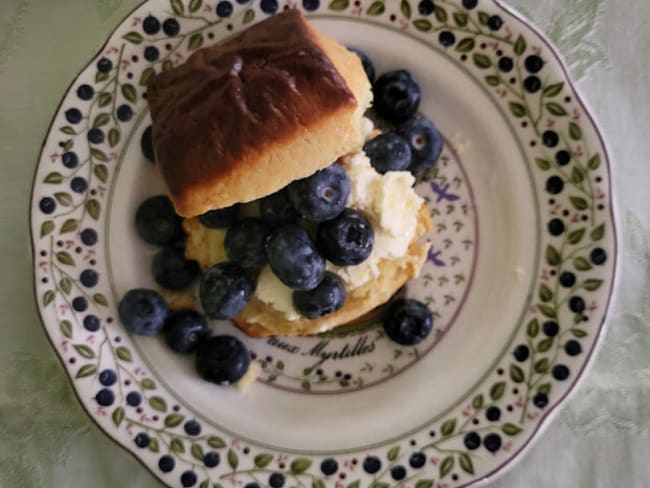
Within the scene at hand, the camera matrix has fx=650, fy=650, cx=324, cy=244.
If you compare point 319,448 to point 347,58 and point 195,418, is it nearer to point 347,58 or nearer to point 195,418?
point 195,418

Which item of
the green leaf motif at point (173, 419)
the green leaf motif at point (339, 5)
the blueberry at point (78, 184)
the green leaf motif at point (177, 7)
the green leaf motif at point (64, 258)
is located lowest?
the green leaf motif at point (173, 419)

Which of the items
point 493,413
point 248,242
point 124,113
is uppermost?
point 124,113

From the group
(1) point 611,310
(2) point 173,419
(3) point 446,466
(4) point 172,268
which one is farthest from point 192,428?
(1) point 611,310

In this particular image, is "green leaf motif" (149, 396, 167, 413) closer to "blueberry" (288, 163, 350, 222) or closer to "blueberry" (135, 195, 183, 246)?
"blueberry" (135, 195, 183, 246)

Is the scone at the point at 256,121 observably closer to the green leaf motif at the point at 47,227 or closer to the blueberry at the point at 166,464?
the green leaf motif at the point at 47,227

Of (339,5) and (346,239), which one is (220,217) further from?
(339,5)

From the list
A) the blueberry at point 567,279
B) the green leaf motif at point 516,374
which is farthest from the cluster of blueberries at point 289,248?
the blueberry at point 567,279
